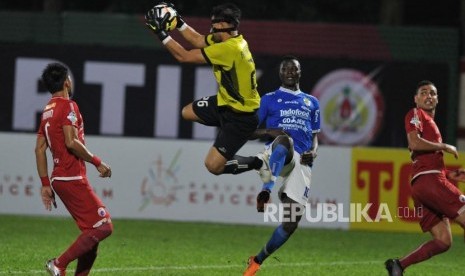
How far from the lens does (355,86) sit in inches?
774

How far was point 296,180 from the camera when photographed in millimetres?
12656

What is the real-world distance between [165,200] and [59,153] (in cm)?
838

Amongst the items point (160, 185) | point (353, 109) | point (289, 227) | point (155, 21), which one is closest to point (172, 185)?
point (160, 185)

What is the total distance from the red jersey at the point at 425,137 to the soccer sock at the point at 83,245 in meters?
3.28

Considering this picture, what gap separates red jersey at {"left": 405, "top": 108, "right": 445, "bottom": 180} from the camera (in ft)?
37.6

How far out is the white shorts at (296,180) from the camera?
12625 millimetres

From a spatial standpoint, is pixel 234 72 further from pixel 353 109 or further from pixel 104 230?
pixel 353 109

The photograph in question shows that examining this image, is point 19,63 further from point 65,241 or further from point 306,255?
point 306,255

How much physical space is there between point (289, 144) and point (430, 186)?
1.66 meters

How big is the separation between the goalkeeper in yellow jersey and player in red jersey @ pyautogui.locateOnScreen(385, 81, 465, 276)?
1624 mm

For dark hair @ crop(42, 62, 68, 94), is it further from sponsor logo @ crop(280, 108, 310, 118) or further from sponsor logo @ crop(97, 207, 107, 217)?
sponsor logo @ crop(280, 108, 310, 118)

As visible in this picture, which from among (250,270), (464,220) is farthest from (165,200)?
(464,220)
